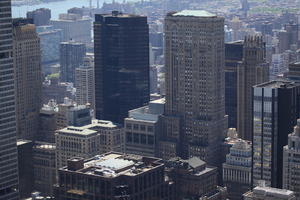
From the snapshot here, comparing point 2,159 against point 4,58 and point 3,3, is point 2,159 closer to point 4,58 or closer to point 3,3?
point 4,58

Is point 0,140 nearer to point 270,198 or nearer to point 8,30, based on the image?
point 8,30

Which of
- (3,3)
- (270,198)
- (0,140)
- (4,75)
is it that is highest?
(3,3)

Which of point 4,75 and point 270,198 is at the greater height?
point 4,75

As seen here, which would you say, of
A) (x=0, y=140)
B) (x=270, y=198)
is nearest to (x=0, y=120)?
(x=0, y=140)

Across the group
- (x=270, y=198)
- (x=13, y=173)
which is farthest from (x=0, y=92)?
(x=270, y=198)

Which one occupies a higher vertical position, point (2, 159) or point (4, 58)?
point (4, 58)

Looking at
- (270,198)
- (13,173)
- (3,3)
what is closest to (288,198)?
(270,198)
